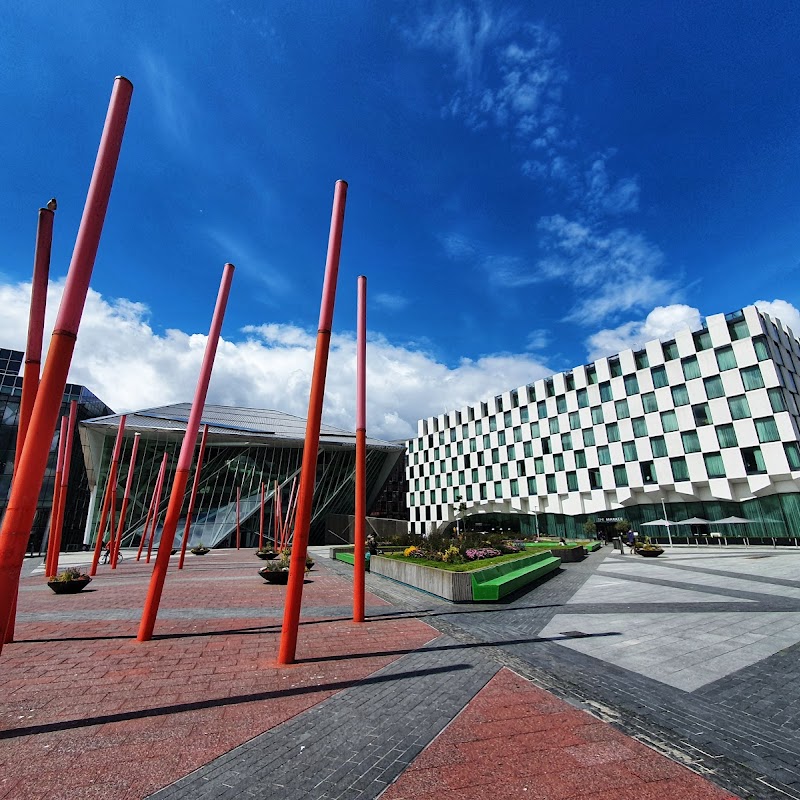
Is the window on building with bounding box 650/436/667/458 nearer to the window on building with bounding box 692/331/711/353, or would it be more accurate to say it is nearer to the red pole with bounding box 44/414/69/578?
the window on building with bounding box 692/331/711/353

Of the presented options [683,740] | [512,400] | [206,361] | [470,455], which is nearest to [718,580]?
[683,740]

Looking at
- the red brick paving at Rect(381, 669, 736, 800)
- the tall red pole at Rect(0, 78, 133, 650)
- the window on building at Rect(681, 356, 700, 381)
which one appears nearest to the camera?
the red brick paving at Rect(381, 669, 736, 800)

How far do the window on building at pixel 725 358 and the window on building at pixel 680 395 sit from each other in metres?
3.77

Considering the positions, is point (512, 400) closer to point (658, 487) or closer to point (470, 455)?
point (470, 455)

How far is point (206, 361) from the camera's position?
9.92m

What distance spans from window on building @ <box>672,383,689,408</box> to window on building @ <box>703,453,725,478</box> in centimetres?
580

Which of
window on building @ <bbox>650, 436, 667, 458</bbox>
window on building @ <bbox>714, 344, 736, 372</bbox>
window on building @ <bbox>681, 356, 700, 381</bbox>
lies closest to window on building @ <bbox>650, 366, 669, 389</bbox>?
window on building @ <bbox>681, 356, 700, 381</bbox>

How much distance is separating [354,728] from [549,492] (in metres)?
57.1

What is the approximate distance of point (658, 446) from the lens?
156 ft

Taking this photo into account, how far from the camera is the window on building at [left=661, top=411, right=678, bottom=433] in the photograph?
46.4 m

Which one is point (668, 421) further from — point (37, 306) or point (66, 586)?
point (37, 306)

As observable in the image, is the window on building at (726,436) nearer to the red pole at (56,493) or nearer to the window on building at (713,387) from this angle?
the window on building at (713,387)

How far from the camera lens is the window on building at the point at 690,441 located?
44438mm

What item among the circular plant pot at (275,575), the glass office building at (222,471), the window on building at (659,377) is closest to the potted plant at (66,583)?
the circular plant pot at (275,575)
